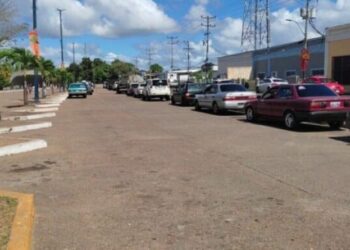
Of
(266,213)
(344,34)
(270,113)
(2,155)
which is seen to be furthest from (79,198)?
(344,34)

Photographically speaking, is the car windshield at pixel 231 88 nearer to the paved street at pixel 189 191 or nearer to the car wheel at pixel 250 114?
the car wheel at pixel 250 114

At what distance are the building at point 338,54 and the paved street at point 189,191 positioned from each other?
136 ft

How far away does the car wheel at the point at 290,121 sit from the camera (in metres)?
17.2

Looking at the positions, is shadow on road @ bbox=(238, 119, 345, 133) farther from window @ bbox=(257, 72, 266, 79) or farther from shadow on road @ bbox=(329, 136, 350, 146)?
window @ bbox=(257, 72, 266, 79)

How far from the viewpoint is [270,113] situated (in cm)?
1898

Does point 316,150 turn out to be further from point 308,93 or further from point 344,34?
point 344,34

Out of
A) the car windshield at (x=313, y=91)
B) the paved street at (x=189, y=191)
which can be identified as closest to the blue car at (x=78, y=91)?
the car windshield at (x=313, y=91)

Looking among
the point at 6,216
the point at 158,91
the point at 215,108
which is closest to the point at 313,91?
the point at 215,108

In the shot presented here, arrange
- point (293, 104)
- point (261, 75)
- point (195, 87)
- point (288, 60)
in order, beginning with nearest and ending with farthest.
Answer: point (293, 104) → point (195, 87) → point (288, 60) → point (261, 75)

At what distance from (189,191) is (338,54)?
50773 millimetres

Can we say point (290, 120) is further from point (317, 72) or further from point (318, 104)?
point (317, 72)

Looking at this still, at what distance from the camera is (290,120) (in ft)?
57.1

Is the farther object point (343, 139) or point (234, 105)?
point (234, 105)

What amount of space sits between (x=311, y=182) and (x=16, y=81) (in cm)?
12305
